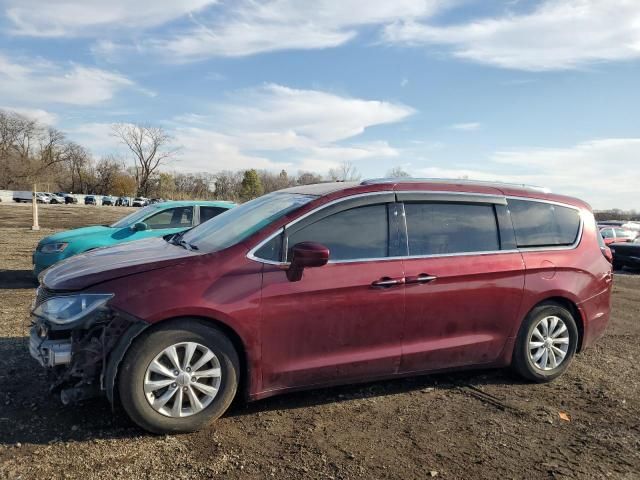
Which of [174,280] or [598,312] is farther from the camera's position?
[598,312]

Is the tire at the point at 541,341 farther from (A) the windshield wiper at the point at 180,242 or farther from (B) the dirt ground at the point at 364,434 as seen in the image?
(A) the windshield wiper at the point at 180,242

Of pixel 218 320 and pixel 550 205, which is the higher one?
pixel 550 205

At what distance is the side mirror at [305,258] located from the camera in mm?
3664

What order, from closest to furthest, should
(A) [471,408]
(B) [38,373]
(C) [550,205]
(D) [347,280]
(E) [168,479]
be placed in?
(E) [168,479] → (D) [347,280] → (A) [471,408] → (B) [38,373] → (C) [550,205]

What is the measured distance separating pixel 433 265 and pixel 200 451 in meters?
2.24

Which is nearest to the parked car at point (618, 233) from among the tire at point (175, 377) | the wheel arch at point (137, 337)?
the wheel arch at point (137, 337)

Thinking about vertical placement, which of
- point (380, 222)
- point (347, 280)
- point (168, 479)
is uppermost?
point (380, 222)

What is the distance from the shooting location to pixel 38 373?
451cm

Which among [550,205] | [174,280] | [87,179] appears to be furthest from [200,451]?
[87,179]

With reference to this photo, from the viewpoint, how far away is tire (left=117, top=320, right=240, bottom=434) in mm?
3391

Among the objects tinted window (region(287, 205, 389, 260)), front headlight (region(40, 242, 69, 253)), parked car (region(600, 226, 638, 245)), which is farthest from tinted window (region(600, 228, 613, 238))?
front headlight (region(40, 242, 69, 253))

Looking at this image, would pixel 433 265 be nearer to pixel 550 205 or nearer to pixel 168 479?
pixel 550 205

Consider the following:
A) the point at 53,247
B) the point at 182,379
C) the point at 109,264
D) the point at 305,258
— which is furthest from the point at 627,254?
the point at 109,264

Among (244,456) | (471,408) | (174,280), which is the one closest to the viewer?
(244,456)
